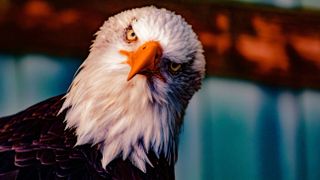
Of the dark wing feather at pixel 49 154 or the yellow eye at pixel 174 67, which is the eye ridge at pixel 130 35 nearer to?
the yellow eye at pixel 174 67

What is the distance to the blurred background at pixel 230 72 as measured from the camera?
1.77 meters

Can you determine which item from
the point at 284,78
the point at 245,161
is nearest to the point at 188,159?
the point at 245,161

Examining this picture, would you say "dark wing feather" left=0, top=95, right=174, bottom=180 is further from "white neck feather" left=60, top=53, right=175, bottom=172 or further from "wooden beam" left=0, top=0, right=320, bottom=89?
"wooden beam" left=0, top=0, right=320, bottom=89

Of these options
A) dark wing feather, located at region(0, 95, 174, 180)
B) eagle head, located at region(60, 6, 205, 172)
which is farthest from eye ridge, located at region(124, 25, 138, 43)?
dark wing feather, located at region(0, 95, 174, 180)

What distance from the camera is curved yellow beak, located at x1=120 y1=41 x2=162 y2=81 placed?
4.93ft

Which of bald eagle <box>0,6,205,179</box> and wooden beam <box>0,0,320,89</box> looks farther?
wooden beam <box>0,0,320,89</box>

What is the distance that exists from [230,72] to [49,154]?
0.54m

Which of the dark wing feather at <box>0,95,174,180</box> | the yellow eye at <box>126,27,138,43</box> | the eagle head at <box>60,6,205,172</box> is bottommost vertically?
the dark wing feather at <box>0,95,174,180</box>

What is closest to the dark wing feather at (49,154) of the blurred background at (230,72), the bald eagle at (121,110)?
the bald eagle at (121,110)

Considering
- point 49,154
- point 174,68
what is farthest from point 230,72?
point 49,154

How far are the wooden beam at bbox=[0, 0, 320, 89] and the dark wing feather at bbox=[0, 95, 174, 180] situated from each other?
0.55 feet

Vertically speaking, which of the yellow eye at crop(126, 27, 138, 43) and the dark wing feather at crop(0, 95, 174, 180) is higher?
the yellow eye at crop(126, 27, 138, 43)

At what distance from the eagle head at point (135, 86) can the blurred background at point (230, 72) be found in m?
0.16

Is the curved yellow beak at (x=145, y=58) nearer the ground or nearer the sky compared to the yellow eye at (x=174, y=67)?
nearer the sky
